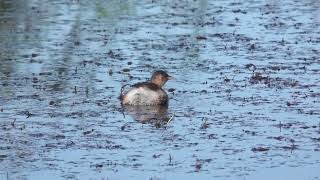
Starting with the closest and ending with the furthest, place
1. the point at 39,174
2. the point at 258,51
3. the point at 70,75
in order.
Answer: the point at 39,174 → the point at 70,75 → the point at 258,51

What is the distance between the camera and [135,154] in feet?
42.8

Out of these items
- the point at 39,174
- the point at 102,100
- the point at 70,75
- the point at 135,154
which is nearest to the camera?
the point at 39,174

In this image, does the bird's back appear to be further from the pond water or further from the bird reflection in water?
the pond water

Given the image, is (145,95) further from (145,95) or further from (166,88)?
(166,88)

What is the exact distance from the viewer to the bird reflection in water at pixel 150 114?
600 inches

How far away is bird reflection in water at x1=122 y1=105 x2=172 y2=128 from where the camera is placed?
1523cm

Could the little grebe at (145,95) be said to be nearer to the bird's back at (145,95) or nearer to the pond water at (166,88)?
the bird's back at (145,95)

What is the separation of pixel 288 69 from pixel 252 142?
19.4 feet

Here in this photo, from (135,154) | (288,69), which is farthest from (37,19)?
(135,154)

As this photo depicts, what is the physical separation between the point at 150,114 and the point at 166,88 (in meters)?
2.27

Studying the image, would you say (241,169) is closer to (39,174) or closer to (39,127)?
(39,174)

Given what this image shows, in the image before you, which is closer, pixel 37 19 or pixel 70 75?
pixel 70 75

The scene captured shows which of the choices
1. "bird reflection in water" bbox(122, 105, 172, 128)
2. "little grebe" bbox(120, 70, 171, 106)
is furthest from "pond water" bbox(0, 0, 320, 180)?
"little grebe" bbox(120, 70, 171, 106)

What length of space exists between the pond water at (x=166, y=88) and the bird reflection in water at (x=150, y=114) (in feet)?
0.25
